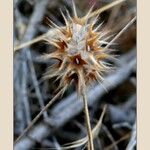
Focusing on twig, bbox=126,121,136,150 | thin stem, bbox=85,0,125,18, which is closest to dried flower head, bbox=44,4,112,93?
thin stem, bbox=85,0,125,18

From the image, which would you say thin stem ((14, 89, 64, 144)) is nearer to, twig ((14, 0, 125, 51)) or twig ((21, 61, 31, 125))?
twig ((21, 61, 31, 125))

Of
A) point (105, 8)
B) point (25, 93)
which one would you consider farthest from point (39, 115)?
point (105, 8)

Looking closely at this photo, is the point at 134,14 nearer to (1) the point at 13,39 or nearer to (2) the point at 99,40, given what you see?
(2) the point at 99,40

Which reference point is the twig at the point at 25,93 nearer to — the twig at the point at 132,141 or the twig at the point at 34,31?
the twig at the point at 34,31

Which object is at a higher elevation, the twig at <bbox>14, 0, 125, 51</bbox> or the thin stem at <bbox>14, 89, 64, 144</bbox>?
the twig at <bbox>14, 0, 125, 51</bbox>

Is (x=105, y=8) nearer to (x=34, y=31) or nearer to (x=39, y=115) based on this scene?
(x=34, y=31)

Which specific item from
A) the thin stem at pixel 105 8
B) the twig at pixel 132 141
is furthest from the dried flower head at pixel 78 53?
the twig at pixel 132 141

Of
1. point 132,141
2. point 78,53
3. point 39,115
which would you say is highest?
point 78,53
